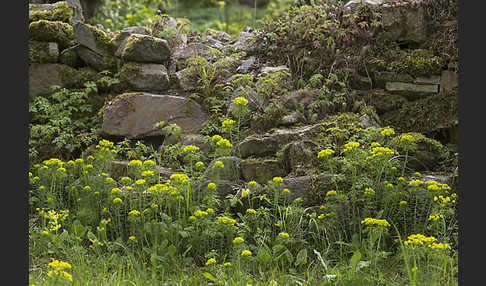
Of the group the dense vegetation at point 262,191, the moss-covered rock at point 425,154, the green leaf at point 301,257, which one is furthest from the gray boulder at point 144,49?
the green leaf at point 301,257

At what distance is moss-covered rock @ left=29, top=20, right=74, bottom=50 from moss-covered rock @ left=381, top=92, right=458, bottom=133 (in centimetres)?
384

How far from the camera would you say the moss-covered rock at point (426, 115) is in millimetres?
4766

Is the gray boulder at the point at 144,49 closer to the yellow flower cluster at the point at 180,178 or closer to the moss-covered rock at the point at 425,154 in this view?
the yellow flower cluster at the point at 180,178

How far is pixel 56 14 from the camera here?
5992 mm

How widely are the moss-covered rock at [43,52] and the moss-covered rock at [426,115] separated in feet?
12.7

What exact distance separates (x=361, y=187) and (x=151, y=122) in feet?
7.96

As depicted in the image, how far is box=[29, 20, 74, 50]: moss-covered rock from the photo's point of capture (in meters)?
5.71

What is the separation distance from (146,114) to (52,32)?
5.56 ft

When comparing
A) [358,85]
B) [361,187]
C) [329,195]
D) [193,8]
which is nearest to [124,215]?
[329,195]

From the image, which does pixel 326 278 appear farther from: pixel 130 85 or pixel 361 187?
pixel 130 85

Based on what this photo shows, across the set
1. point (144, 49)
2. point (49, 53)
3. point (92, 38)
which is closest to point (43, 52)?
point (49, 53)

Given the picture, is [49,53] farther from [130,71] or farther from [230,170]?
[230,170]

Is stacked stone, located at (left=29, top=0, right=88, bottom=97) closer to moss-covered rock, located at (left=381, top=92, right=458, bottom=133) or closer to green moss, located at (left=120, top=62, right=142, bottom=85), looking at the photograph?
green moss, located at (left=120, top=62, right=142, bottom=85)

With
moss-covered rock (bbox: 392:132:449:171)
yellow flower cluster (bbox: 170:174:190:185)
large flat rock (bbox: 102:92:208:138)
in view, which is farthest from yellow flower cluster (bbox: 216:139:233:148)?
moss-covered rock (bbox: 392:132:449:171)
